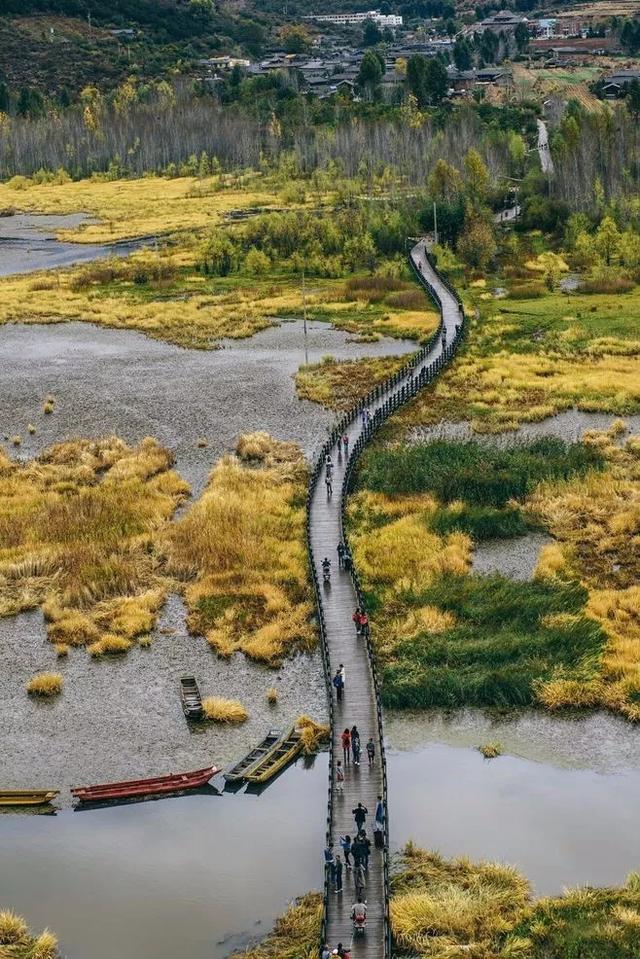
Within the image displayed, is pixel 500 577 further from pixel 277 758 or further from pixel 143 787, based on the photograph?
pixel 143 787

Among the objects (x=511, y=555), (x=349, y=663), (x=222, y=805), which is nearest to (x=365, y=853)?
(x=222, y=805)

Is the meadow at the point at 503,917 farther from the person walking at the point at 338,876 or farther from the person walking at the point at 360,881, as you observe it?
the person walking at the point at 338,876

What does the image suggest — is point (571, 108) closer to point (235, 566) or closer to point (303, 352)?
point (303, 352)

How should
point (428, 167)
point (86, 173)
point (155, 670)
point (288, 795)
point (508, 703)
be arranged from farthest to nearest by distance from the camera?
point (86, 173)
point (428, 167)
point (155, 670)
point (508, 703)
point (288, 795)

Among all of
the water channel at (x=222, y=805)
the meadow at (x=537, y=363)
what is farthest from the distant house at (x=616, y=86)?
the water channel at (x=222, y=805)

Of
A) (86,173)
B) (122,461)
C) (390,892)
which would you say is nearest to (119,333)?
(122,461)

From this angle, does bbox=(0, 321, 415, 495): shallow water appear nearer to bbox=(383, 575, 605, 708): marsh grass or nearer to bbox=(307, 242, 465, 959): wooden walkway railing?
bbox=(307, 242, 465, 959): wooden walkway railing

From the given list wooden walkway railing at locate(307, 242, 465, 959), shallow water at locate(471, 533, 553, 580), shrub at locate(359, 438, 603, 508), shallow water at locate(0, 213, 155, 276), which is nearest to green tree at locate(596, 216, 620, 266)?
wooden walkway railing at locate(307, 242, 465, 959)
